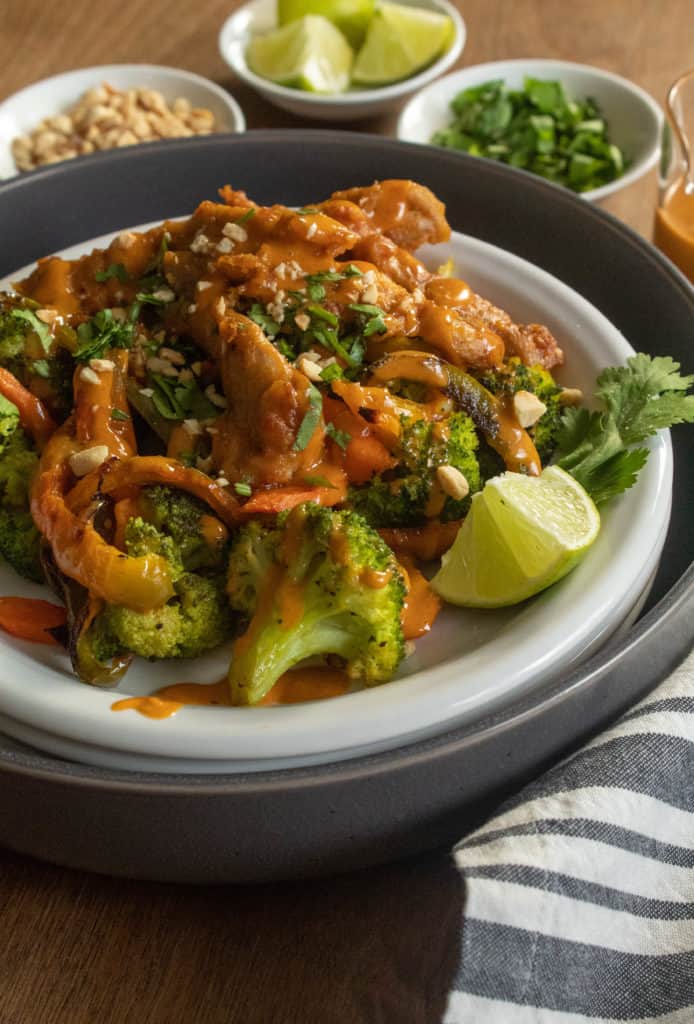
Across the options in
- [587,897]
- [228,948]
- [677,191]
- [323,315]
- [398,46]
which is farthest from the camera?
[398,46]

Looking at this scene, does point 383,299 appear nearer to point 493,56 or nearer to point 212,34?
point 493,56

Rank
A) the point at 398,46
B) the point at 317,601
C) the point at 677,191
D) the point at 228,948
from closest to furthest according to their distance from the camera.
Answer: the point at 228,948
the point at 317,601
the point at 677,191
the point at 398,46

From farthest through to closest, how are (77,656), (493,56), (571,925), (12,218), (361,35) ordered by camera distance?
(493,56) < (361,35) < (12,218) < (77,656) < (571,925)

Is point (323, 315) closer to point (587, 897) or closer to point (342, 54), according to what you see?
point (587, 897)

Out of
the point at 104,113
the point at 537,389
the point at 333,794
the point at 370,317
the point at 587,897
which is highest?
the point at 370,317

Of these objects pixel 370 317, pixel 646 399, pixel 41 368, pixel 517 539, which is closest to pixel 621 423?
pixel 646 399

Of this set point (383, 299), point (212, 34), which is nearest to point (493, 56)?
point (212, 34)

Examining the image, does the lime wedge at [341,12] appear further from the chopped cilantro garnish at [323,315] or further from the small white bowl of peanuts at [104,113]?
the chopped cilantro garnish at [323,315]
